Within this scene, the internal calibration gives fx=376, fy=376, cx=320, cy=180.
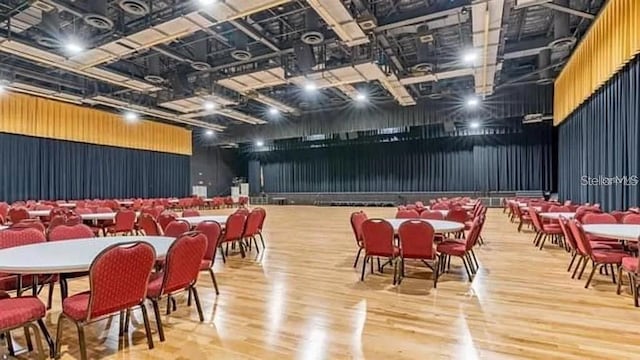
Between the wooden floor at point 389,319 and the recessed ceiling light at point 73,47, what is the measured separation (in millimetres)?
5884

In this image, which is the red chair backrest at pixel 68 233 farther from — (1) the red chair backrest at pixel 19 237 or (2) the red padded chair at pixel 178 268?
(2) the red padded chair at pixel 178 268

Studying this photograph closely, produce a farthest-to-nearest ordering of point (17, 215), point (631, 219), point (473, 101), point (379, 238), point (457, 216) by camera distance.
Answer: point (473, 101) < point (17, 215) < point (457, 216) < point (631, 219) < point (379, 238)

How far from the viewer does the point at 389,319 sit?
3725 mm

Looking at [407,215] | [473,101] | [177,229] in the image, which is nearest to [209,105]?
[407,215]

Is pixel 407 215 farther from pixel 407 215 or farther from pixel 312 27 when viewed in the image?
pixel 312 27

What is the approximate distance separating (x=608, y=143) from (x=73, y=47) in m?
12.6

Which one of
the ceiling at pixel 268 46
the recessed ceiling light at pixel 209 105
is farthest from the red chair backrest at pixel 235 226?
the recessed ceiling light at pixel 209 105

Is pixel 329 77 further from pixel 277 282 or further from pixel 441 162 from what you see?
pixel 441 162

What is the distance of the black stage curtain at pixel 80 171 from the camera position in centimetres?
1509

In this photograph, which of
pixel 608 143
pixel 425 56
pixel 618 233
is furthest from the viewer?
pixel 425 56

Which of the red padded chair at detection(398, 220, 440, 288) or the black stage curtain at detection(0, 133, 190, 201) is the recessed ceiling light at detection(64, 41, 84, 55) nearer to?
the red padded chair at detection(398, 220, 440, 288)

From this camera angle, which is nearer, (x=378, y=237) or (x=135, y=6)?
(x=378, y=237)

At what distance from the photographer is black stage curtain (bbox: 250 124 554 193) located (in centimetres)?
2106

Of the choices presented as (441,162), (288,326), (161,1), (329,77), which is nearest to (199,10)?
(161,1)
